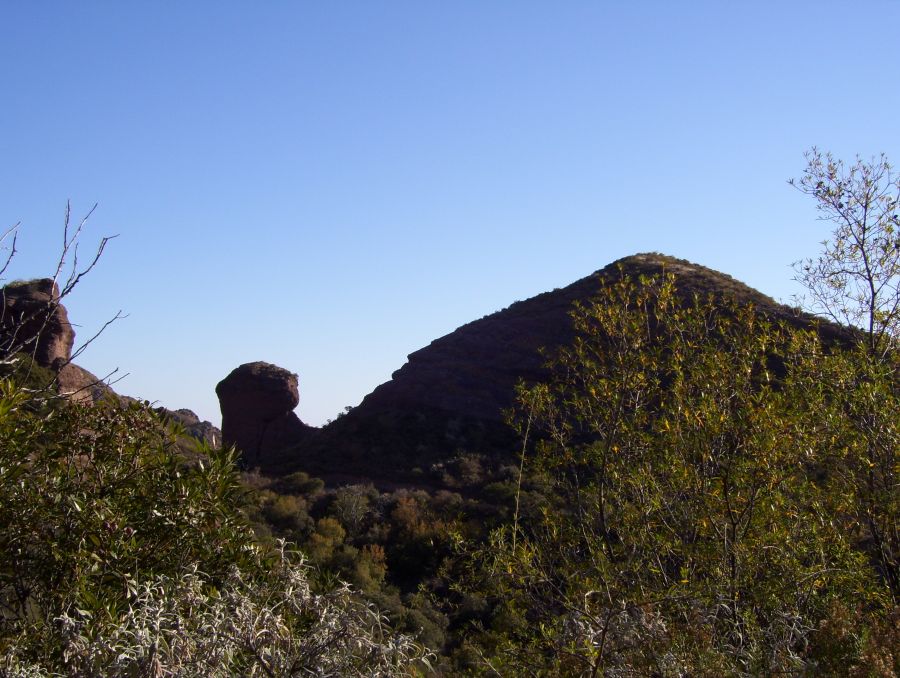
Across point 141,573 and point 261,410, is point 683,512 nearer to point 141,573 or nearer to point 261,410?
point 141,573

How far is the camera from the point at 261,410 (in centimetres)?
4244

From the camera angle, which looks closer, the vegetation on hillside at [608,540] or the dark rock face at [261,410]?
the vegetation on hillside at [608,540]

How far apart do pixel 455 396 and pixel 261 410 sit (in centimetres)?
1198

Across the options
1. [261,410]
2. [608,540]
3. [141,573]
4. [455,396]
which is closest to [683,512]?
[608,540]

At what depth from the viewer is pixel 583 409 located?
6.92 m

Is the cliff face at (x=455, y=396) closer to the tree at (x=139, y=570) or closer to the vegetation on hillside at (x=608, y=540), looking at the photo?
the vegetation on hillside at (x=608, y=540)

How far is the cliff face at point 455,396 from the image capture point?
32.5 meters

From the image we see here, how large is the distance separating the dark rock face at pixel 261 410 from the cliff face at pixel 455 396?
4156 mm

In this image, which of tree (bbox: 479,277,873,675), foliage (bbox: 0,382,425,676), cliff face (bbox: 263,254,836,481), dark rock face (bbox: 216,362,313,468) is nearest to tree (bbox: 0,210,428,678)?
foliage (bbox: 0,382,425,676)

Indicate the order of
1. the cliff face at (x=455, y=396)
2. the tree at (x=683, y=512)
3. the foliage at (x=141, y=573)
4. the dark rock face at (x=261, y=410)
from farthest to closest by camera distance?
the dark rock face at (x=261, y=410), the cliff face at (x=455, y=396), the tree at (x=683, y=512), the foliage at (x=141, y=573)

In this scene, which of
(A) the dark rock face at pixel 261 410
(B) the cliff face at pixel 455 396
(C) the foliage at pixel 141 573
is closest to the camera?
(C) the foliage at pixel 141 573

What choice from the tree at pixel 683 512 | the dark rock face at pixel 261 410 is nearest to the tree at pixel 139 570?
the tree at pixel 683 512

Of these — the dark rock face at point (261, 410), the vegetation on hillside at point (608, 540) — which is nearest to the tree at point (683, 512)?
the vegetation on hillside at point (608, 540)

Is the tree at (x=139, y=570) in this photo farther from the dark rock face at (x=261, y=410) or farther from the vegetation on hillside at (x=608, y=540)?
the dark rock face at (x=261, y=410)
